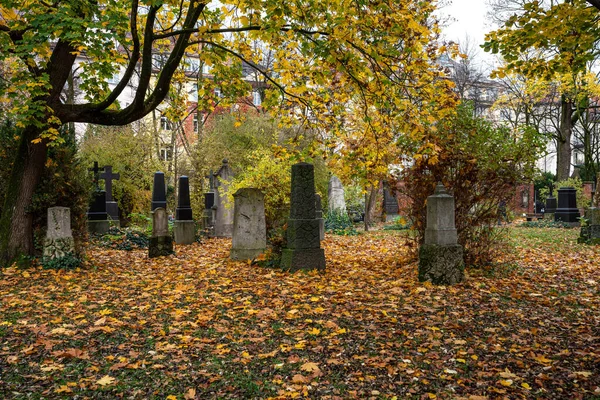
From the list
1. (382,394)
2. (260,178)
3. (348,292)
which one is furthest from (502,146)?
(260,178)

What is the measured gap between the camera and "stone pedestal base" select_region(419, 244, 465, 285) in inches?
298

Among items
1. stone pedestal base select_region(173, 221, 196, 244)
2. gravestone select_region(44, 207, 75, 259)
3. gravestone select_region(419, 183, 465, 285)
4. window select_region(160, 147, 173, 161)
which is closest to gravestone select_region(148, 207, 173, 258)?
gravestone select_region(44, 207, 75, 259)

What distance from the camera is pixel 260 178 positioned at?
14117mm

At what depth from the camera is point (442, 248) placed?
7.60m

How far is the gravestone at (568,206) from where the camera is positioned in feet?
67.6

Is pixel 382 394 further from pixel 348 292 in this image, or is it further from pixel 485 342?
pixel 348 292

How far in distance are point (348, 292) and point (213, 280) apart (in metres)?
2.48

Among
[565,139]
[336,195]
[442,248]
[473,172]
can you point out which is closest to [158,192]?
[336,195]

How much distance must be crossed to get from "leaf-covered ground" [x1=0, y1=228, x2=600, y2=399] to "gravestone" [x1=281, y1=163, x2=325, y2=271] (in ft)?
1.06

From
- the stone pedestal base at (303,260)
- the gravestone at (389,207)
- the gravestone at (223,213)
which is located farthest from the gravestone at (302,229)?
the gravestone at (389,207)

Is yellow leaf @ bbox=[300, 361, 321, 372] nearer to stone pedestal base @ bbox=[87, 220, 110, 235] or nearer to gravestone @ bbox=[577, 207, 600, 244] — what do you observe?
gravestone @ bbox=[577, 207, 600, 244]

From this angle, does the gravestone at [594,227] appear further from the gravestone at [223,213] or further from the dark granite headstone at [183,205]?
the dark granite headstone at [183,205]

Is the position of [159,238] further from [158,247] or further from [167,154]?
[167,154]

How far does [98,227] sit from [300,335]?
1209 centimetres
